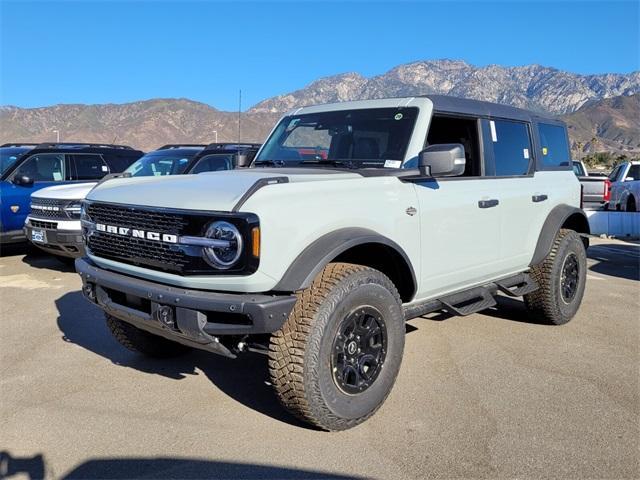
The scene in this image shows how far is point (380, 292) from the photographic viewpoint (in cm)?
344

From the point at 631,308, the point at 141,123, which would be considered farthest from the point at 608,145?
the point at 631,308

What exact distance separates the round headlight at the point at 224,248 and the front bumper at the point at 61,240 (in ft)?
16.1

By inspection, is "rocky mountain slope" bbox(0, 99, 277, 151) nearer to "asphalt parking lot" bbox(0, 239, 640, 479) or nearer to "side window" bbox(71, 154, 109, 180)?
"side window" bbox(71, 154, 109, 180)

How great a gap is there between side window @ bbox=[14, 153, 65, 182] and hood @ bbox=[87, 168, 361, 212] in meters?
6.19

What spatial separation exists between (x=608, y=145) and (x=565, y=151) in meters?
192

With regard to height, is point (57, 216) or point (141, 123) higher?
point (141, 123)

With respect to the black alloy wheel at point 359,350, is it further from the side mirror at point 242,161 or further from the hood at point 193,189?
the side mirror at point 242,161

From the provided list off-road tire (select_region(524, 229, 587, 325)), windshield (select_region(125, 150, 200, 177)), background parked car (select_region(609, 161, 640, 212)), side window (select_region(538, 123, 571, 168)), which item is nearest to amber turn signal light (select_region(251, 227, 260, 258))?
off-road tire (select_region(524, 229, 587, 325))

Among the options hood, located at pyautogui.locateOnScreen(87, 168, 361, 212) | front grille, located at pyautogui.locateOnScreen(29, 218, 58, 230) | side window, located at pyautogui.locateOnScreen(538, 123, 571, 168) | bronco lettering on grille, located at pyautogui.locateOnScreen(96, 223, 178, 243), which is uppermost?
side window, located at pyautogui.locateOnScreen(538, 123, 571, 168)

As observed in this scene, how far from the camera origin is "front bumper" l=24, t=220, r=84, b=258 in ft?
24.2

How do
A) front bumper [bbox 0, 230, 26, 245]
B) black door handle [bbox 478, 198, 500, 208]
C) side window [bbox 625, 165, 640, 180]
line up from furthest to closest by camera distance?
side window [bbox 625, 165, 640, 180] → front bumper [bbox 0, 230, 26, 245] → black door handle [bbox 478, 198, 500, 208]

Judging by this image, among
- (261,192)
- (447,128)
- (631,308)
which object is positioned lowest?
(631,308)

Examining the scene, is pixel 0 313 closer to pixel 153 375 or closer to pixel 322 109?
pixel 153 375

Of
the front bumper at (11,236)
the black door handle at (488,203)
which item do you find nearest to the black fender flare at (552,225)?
the black door handle at (488,203)
